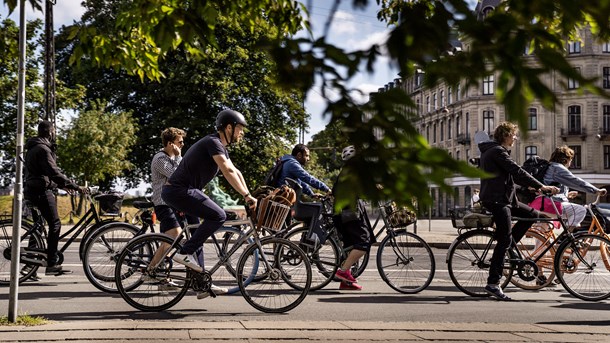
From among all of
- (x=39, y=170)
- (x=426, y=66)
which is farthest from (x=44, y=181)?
(x=426, y=66)

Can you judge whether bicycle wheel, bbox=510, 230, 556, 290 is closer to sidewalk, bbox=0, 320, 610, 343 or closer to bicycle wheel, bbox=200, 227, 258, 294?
sidewalk, bbox=0, 320, 610, 343

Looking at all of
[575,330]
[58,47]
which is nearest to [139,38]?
[575,330]

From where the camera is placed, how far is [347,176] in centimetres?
231

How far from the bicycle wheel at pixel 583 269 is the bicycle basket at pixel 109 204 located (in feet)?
16.4

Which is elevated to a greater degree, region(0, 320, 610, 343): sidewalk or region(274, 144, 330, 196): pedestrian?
region(274, 144, 330, 196): pedestrian

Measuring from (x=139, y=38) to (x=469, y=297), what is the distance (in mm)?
4550

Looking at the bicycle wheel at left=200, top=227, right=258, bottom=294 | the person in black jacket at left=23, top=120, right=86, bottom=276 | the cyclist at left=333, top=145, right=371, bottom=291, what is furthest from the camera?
the person in black jacket at left=23, top=120, right=86, bottom=276

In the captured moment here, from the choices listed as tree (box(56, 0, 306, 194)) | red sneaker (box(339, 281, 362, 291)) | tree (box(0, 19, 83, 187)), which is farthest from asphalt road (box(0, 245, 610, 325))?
tree (box(0, 19, 83, 187))

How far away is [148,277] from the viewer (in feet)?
24.1

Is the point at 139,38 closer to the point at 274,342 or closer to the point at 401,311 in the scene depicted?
the point at 274,342

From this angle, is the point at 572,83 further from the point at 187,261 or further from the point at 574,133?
the point at 574,133

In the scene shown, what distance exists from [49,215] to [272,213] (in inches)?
123

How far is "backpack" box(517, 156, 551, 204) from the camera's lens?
9672 mm

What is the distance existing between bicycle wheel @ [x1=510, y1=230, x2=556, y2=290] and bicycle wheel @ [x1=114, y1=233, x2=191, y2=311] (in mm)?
3841
